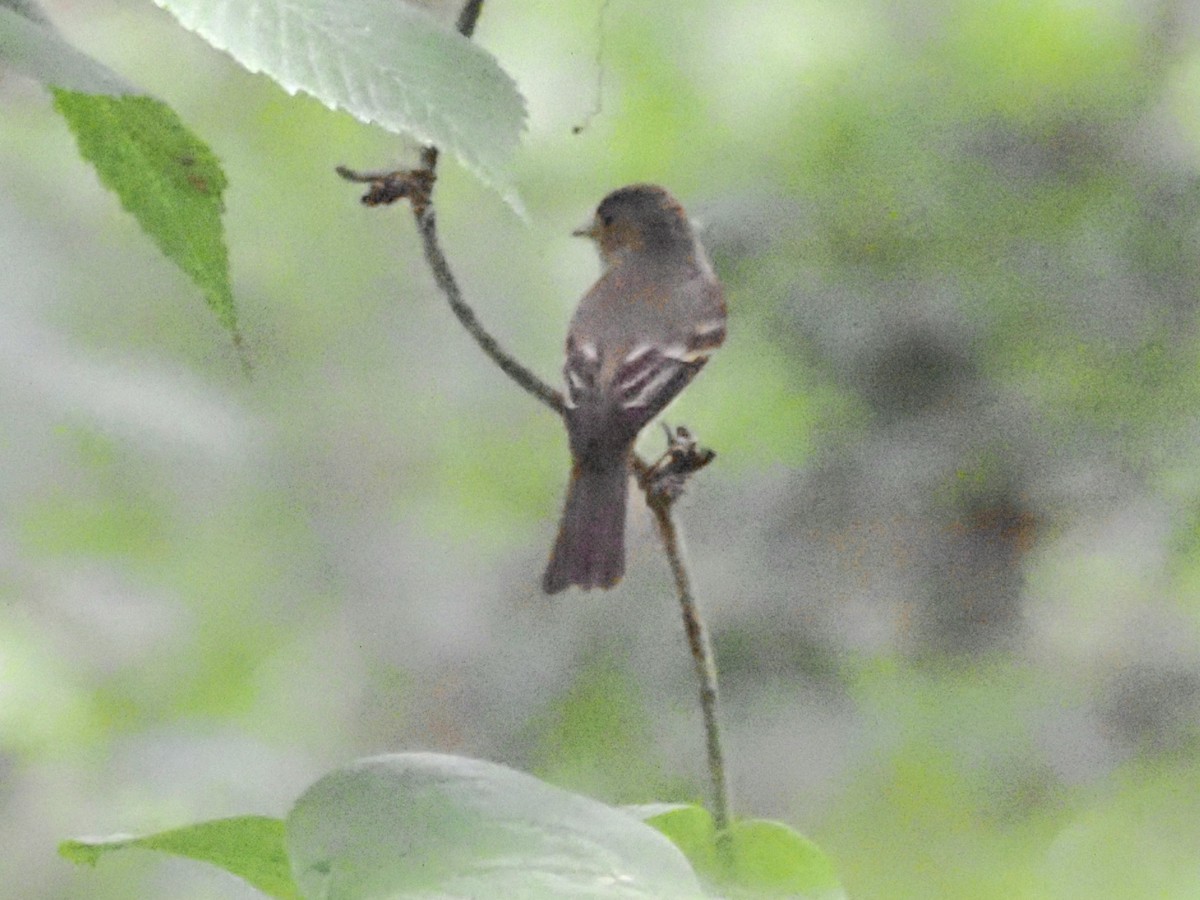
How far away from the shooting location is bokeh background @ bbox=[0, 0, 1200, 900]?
1173mm

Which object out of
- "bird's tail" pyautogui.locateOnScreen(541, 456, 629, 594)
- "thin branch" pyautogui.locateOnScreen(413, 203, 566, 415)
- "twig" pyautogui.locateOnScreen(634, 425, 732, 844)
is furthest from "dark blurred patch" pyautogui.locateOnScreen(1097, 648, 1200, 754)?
"thin branch" pyautogui.locateOnScreen(413, 203, 566, 415)

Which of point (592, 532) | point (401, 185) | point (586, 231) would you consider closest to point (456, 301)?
point (401, 185)

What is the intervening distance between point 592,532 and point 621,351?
0.36ft

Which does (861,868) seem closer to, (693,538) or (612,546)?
(693,538)

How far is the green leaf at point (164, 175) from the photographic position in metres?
0.40

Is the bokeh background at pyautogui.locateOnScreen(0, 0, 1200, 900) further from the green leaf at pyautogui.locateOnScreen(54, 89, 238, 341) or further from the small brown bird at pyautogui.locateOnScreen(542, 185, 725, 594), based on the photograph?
the green leaf at pyautogui.locateOnScreen(54, 89, 238, 341)

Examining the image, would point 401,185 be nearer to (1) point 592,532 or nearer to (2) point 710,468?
(1) point 592,532

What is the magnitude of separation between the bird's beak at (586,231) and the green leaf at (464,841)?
59 cm

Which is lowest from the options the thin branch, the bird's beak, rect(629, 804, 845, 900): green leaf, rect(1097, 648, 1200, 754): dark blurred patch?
rect(629, 804, 845, 900): green leaf

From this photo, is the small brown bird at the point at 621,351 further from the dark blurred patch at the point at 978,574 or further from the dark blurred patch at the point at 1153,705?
the dark blurred patch at the point at 1153,705

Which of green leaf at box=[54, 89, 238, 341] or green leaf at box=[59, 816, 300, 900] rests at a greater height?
green leaf at box=[54, 89, 238, 341]

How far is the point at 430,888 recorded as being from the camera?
1.00 ft

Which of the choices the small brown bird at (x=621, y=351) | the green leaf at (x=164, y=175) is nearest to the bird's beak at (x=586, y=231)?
the small brown bird at (x=621, y=351)

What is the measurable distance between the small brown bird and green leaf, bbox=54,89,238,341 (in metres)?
0.29
